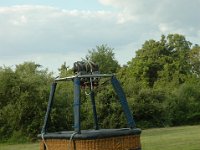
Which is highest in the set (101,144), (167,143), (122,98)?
(122,98)

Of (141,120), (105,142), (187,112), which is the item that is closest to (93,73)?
(105,142)

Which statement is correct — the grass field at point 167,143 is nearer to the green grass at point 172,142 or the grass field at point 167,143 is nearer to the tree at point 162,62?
the green grass at point 172,142

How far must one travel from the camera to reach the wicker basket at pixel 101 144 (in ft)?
21.4

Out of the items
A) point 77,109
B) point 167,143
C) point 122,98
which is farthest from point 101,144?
point 167,143

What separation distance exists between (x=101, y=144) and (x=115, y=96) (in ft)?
91.8

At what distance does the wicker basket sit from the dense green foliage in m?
1.16

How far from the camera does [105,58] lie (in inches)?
2625

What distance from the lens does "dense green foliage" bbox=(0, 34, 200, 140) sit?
28.4 meters

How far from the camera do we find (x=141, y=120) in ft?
127

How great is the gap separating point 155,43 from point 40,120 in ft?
135

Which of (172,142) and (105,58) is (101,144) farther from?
(105,58)

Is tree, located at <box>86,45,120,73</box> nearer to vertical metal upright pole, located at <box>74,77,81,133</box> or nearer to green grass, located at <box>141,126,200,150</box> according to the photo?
green grass, located at <box>141,126,200,150</box>

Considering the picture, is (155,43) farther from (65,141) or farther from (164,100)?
(65,141)

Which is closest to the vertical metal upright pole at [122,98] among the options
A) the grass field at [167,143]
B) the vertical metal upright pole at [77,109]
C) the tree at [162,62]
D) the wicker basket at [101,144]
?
the wicker basket at [101,144]
